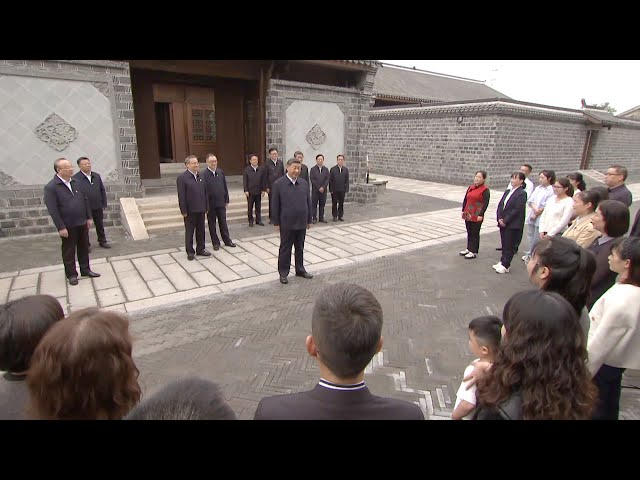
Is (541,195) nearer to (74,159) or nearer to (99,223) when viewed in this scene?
(99,223)

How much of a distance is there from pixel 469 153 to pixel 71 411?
19.0m

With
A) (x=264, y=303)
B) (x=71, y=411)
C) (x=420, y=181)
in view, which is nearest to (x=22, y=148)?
(x=264, y=303)

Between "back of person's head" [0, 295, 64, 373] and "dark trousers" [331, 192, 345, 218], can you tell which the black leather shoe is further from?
"dark trousers" [331, 192, 345, 218]

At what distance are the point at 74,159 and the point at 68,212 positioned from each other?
3.52 m

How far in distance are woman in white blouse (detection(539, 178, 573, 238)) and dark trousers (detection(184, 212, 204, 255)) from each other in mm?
5920

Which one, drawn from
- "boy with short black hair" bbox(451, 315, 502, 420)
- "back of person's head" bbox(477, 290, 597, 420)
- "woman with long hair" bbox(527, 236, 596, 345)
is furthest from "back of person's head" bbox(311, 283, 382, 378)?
"woman with long hair" bbox(527, 236, 596, 345)

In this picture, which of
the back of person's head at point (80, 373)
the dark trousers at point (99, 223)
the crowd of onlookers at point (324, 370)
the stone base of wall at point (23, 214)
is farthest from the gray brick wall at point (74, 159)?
the back of person's head at point (80, 373)

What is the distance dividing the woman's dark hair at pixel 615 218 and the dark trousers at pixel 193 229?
610 centimetres

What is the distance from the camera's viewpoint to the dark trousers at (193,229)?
6926 mm

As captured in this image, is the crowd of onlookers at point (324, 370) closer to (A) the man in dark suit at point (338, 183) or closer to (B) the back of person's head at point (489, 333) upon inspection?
(B) the back of person's head at point (489, 333)

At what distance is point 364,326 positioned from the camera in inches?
55.0

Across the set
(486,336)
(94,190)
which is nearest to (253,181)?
(94,190)

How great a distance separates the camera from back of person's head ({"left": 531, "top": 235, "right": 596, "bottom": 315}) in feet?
7.43

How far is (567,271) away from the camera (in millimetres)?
2270
